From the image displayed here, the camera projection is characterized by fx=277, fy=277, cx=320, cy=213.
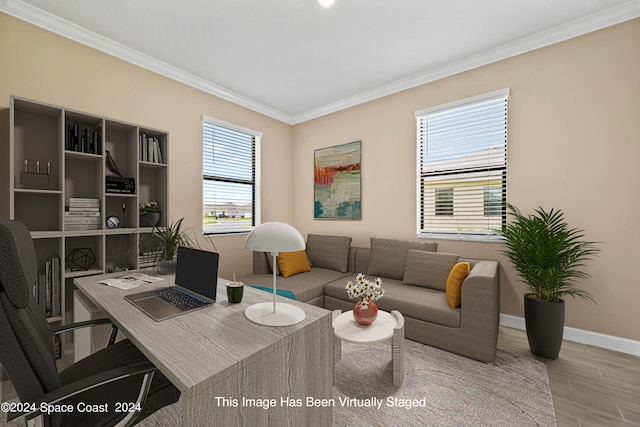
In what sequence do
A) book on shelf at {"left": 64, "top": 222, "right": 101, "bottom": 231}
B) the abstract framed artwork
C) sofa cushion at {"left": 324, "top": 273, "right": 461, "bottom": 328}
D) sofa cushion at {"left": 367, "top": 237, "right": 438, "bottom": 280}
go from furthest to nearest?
1. the abstract framed artwork
2. sofa cushion at {"left": 367, "top": 237, "right": 438, "bottom": 280}
3. sofa cushion at {"left": 324, "top": 273, "right": 461, "bottom": 328}
4. book on shelf at {"left": 64, "top": 222, "right": 101, "bottom": 231}

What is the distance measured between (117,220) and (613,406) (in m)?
3.84

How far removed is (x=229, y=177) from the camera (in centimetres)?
376

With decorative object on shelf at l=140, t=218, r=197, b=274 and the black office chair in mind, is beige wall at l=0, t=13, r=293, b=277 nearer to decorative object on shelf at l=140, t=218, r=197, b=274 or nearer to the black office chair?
decorative object on shelf at l=140, t=218, r=197, b=274

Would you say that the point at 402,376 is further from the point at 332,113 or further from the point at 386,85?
the point at 332,113

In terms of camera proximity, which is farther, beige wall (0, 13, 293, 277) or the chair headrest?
beige wall (0, 13, 293, 277)

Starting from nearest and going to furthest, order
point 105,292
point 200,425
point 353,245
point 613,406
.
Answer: point 200,425
point 105,292
point 613,406
point 353,245

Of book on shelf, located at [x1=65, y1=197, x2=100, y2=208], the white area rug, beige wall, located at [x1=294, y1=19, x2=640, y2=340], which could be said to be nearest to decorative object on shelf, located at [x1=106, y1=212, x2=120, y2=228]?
book on shelf, located at [x1=65, y1=197, x2=100, y2=208]

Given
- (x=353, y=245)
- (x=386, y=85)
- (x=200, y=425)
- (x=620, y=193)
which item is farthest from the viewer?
(x=353, y=245)

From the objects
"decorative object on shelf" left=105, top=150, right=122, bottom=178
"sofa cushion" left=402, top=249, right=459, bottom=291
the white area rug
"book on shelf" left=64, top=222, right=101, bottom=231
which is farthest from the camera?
"sofa cushion" left=402, top=249, right=459, bottom=291

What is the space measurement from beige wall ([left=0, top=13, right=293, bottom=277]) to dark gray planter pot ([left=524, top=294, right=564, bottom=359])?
10.6 ft

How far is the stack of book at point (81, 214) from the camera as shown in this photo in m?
2.21

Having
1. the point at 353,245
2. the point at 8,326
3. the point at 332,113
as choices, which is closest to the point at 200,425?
the point at 8,326

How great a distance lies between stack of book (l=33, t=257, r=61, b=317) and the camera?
6.65 feet

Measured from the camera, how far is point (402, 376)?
192 centimetres
